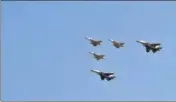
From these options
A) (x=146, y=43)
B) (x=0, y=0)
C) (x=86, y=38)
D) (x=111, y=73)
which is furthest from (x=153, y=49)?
(x=0, y=0)

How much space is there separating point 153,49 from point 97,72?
1106 centimetres

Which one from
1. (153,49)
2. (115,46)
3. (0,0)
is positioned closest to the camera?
(0,0)

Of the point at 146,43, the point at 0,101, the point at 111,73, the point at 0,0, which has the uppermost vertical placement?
the point at 0,0

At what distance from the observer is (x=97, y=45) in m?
77.7

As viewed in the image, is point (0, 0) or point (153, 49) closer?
point (0, 0)

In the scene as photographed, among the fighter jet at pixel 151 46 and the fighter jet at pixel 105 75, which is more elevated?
the fighter jet at pixel 151 46

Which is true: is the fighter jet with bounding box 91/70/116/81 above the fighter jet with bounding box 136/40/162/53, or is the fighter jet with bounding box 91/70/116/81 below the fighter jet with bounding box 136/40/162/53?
below

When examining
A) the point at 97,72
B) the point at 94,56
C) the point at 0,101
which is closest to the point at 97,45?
the point at 94,56

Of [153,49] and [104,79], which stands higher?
[153,49]

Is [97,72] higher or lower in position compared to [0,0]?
lower

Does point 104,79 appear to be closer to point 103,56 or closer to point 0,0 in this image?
point 103,56

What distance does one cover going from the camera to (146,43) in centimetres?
Answer: 7131

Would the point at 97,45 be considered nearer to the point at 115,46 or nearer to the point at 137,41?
the point at 115,46

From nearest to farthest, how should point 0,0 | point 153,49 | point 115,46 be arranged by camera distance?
1. point 0,0
2. point 153,49
3. point 115,46
